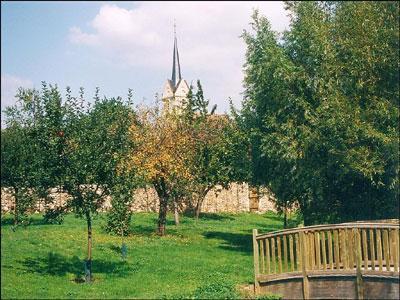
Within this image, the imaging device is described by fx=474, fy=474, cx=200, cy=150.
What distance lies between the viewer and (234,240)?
96.2ft

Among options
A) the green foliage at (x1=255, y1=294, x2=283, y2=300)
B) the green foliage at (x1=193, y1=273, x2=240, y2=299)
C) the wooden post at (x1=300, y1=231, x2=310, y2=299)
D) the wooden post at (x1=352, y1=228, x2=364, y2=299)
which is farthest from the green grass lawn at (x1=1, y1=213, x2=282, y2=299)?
the wooden post at (x1=352, y1=228, x2=364, y2=299)

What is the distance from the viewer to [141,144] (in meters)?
28.4

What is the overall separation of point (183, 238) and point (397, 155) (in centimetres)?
1450

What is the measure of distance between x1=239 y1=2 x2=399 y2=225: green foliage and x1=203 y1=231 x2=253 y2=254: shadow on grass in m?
3.47

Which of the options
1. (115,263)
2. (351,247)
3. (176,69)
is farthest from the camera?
(176,69)

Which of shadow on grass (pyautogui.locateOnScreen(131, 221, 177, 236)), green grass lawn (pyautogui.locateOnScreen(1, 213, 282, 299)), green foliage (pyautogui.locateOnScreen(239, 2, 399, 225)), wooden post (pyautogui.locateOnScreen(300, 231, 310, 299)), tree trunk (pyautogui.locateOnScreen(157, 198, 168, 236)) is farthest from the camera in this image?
shadow on grass (pyautogui.locateOnScreen(131, 221, 177, 236))

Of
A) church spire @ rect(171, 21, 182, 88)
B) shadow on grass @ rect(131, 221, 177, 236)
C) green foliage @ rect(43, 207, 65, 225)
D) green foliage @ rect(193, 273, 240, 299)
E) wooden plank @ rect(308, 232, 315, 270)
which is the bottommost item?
green foliage @ rect(193, 273, 240, 299)

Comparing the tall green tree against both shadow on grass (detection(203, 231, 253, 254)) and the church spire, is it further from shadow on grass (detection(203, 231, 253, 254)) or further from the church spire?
the church spire

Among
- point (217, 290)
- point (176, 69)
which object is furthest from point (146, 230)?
point (176, 69)

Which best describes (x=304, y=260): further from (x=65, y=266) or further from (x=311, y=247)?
(x=65, y=266)

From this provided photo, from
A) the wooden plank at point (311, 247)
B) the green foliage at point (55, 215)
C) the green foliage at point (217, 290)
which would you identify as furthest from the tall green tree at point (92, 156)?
the wooden plank at point (311, 247)

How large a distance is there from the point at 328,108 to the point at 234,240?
469 inches

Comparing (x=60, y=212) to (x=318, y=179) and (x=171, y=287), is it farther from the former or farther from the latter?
(x=318, y=179)

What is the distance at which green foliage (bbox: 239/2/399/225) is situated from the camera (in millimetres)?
19203
